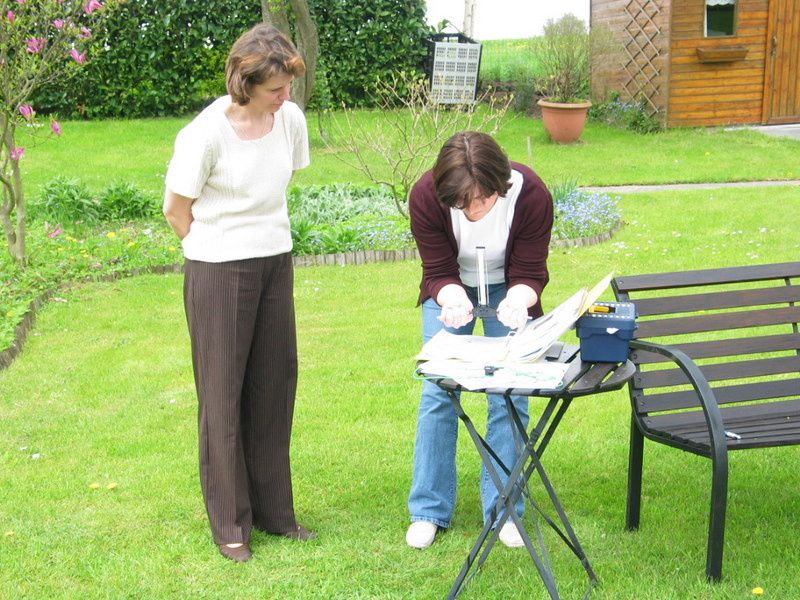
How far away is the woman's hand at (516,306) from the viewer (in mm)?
3191

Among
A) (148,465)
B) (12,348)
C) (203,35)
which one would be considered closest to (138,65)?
(203,35)

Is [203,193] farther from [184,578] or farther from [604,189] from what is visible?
[604,189]

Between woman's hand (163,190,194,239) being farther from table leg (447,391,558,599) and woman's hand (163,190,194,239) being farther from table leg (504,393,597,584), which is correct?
table leg (504,393,597,584)

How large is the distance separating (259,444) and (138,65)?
14.4m

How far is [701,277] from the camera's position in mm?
3846

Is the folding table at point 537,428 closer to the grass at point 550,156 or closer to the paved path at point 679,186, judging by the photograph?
the paved path at point 679,186

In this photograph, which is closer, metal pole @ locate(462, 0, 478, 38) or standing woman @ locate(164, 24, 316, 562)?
standing woman @ locate(164, 24, 316, 562)

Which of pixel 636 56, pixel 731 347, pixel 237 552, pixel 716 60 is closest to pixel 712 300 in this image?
pixel 731 347

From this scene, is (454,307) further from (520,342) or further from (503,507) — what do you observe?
(503,507)

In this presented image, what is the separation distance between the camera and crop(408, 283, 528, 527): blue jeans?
11.6ft

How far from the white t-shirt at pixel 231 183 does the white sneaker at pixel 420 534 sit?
1.08m

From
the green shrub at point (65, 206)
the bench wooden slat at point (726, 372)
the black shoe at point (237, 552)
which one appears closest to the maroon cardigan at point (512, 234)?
the bench wooden slat at point (726, 372)

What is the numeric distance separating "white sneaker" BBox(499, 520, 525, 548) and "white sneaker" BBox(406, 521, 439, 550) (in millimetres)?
243

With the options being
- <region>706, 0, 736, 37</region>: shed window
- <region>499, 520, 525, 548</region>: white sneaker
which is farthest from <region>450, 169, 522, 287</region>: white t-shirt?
<region>706, 0, 736, 37</region>: shed window
